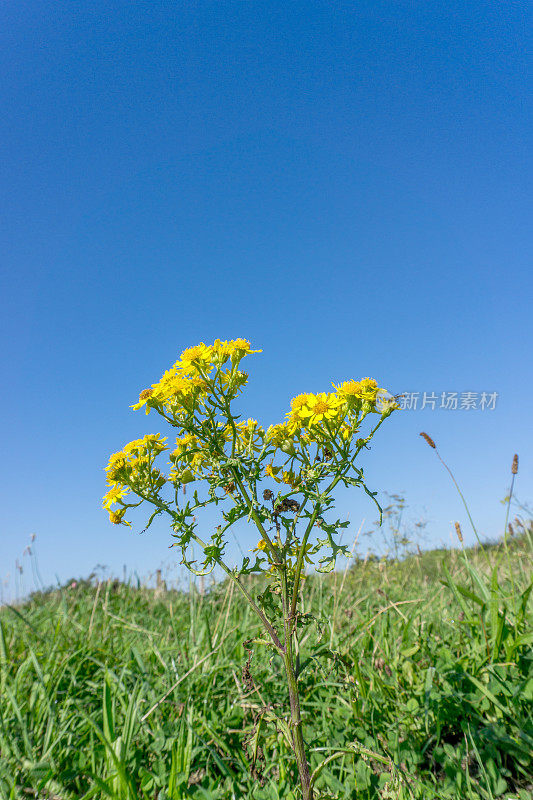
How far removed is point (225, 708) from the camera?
9.61 feet

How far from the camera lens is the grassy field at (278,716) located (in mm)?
2266

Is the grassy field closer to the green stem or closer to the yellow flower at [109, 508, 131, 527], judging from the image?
the green stem

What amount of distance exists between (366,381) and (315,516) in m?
0.56

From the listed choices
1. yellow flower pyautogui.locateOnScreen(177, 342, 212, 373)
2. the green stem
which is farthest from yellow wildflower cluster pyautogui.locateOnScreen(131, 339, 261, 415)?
the green stem

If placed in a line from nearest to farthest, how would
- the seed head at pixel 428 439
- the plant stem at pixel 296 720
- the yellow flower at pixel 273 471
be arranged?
the plant stem at pixel 296 720
the yellow flower at pixel 273 471
the seed head at pixel 428 439

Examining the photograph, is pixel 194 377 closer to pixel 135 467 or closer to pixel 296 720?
pixel 135 467

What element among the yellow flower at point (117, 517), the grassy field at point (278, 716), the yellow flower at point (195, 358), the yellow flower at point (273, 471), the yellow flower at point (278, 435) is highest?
the yellow flower at point (195, 358)

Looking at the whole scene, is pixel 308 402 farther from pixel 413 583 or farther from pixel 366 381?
pixel 413 583

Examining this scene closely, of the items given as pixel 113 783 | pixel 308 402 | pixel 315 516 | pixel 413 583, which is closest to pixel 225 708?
pixel 113 783

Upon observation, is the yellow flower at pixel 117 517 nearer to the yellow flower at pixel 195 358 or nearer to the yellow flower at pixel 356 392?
the yellow flower at pixel 195 358

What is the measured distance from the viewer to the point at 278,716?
226cm

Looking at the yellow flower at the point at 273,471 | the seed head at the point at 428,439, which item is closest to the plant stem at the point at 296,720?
the yellow flower at the point at 273,471

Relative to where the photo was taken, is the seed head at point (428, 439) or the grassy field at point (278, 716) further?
the seed head at point (428, 439)

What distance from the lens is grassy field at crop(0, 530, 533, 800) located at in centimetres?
227
